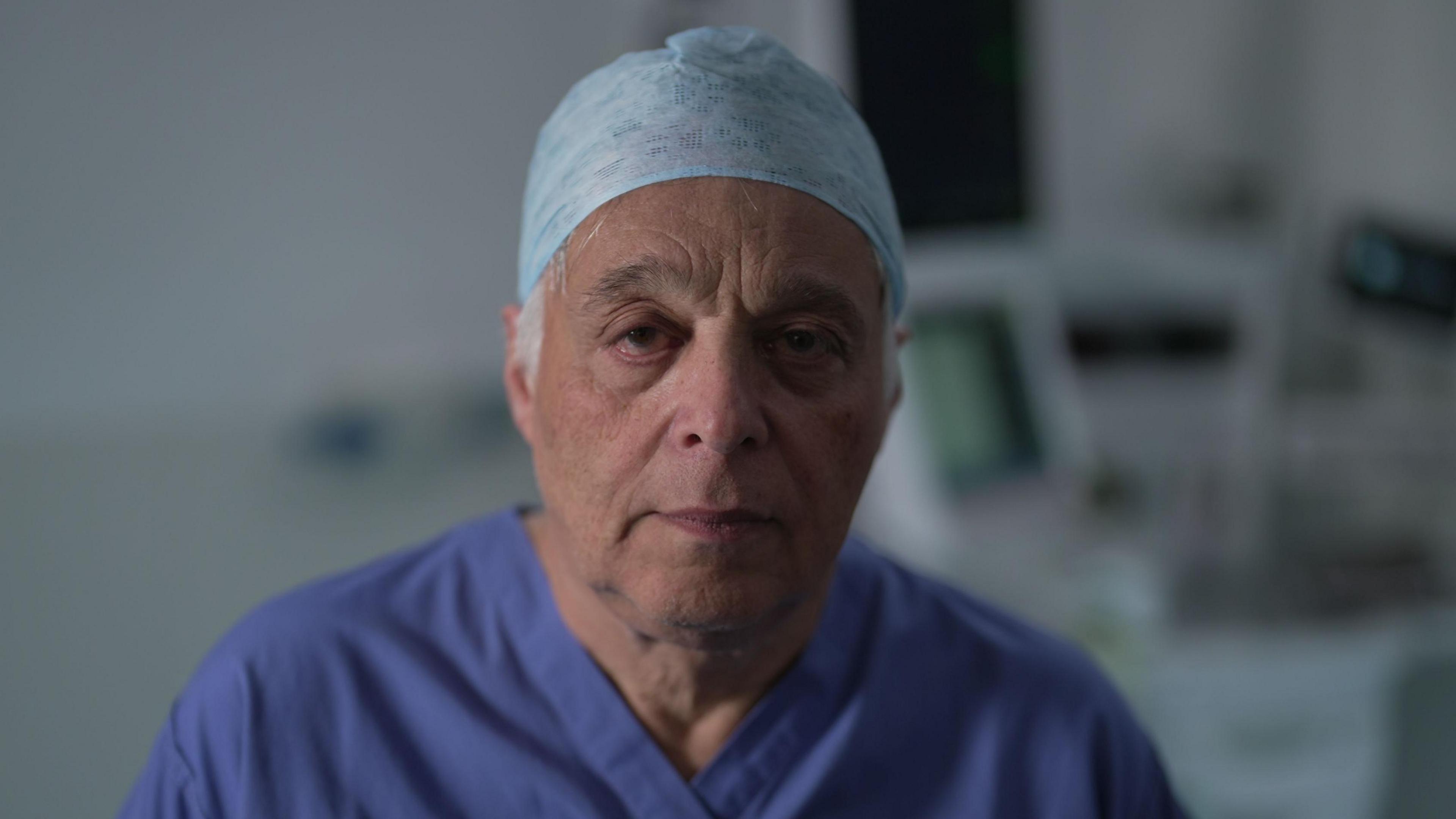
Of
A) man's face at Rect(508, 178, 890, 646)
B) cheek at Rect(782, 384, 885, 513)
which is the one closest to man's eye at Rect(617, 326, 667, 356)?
man's face at Rect(508, 178, 890, 646)

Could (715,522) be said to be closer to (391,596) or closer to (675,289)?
(675,289)

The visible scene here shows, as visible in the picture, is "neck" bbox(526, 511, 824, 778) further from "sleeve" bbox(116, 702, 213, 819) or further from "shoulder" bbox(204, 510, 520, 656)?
"sleeve" bbox(116, 702, 213, 819)

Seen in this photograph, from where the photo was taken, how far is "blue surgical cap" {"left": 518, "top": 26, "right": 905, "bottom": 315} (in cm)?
84

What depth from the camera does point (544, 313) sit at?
0.91 meters

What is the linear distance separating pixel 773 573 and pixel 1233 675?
3.67ft

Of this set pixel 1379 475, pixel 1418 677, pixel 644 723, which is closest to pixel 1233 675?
pixel 1418 677

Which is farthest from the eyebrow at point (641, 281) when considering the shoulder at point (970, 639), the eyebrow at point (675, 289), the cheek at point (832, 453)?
the shoulder at point (970, 639)

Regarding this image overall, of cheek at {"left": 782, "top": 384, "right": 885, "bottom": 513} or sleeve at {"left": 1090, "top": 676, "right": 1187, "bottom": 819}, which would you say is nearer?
cheek at {"left": 782, "top": 384, "right": 885, "bottom": 513}

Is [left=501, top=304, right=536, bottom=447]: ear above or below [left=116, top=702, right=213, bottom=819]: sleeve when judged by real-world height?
above

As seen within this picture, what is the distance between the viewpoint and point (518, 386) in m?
0.97

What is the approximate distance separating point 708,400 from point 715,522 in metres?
0.09

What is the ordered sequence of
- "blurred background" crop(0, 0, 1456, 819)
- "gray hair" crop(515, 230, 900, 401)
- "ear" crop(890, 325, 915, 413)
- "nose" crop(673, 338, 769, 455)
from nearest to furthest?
"nose" crop(673, 338, 769, 455) → "gray hair" crop(515, 230, 900, 401) → "ear" crop(890, 325, 915, 413) → "blurred background" crop(0, 0, 1456, 819)

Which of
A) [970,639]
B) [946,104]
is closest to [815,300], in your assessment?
[970,639]

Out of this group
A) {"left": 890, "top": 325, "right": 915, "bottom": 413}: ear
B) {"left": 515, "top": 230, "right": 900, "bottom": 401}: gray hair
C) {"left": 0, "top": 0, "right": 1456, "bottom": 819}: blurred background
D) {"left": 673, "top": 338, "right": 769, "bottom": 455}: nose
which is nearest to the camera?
{"left": 673, "top": 338, "right": 769, "bottom": 455}: nose
